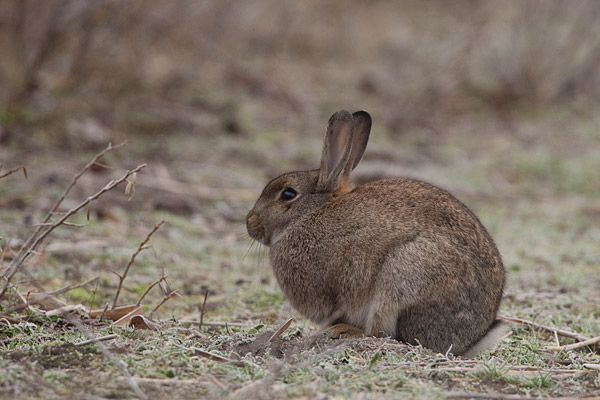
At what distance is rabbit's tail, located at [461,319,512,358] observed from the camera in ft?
14.5

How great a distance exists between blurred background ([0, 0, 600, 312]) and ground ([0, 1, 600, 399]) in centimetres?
4

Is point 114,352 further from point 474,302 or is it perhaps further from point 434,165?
point 434,165

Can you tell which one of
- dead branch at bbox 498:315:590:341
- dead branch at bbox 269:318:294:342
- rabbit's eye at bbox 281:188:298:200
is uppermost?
rabbit's eye at bbox 281:188:298:200

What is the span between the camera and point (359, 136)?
16.5ft

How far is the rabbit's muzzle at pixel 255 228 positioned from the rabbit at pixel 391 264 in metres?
0.19

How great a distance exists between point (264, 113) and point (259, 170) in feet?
8.04

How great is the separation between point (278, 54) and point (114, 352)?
10.5 meters

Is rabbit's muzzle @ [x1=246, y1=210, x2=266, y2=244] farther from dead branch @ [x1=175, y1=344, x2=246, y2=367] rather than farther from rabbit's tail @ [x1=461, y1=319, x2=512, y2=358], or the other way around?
rabbit's tail @ [x1=461, y1=319, x2=512, y2=358]

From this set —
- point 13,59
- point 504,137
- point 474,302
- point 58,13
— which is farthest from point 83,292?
point 504,137

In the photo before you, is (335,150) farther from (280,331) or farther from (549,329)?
(549,329)

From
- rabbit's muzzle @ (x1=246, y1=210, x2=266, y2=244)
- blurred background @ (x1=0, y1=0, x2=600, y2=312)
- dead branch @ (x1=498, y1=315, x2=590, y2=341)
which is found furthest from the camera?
blurred background @ (x1=0, y1=0, x2=600, y2=312)

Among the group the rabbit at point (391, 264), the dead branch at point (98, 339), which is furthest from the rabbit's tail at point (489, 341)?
the dead branch at point (98, 339)

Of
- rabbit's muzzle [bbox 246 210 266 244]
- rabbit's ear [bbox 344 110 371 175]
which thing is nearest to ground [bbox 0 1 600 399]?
rabbit's muzzle [bbox 246 210 266 244]

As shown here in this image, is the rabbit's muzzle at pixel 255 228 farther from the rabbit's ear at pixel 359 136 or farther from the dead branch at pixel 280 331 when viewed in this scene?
the dead branch at pixel 280 331
